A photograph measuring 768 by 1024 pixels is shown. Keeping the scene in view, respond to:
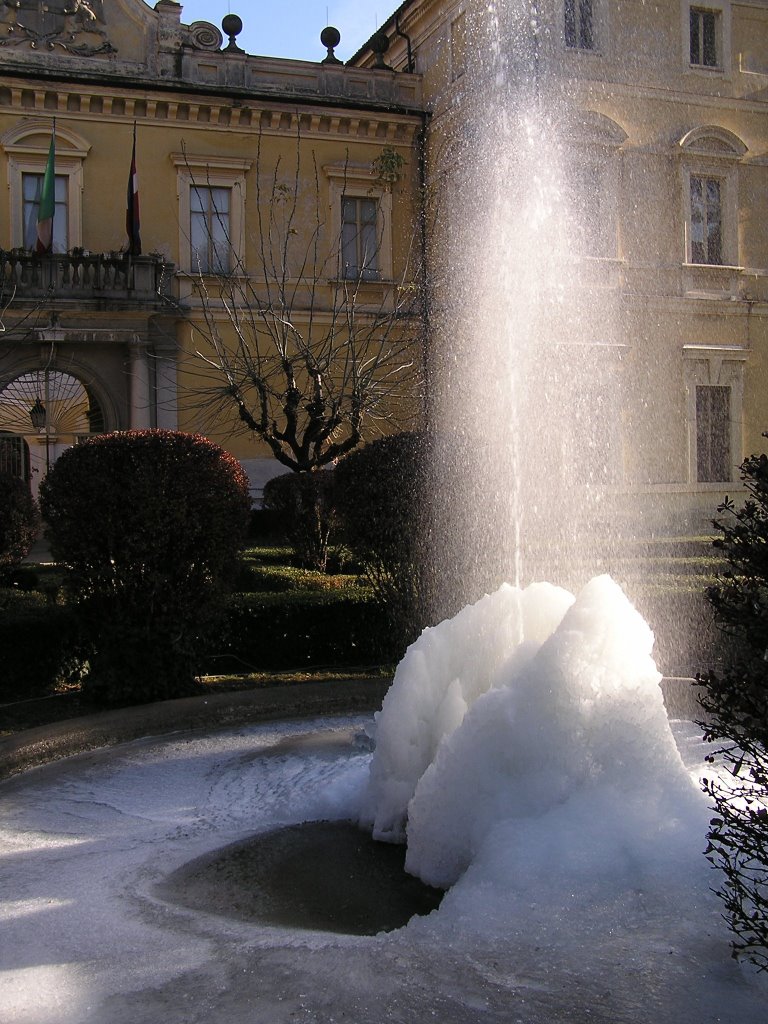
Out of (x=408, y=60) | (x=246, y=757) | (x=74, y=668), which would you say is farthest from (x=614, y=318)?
(x=246, y=757)

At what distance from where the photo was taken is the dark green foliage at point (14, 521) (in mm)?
8836

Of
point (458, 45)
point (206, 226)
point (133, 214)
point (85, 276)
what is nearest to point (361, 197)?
point (206, 226)

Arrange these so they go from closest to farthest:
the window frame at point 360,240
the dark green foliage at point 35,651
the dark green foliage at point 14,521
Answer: the dark green foliage at point 35,651 → the dark green foliage at point 14,521 → the window frame at point 360,240

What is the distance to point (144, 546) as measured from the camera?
20.1 ft

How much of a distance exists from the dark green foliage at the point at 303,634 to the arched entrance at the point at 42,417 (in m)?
10.9

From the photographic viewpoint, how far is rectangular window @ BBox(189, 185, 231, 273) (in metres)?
19.2

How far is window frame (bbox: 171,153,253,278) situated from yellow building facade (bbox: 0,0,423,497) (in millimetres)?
27

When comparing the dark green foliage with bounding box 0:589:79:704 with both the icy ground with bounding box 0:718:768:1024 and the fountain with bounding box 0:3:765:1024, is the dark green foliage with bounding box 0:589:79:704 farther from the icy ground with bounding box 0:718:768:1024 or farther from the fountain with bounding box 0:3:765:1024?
the icy ground with bounding box 0:718:768:1024

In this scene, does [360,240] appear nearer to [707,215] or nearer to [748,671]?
[707,215]

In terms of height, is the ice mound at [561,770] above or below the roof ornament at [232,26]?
below

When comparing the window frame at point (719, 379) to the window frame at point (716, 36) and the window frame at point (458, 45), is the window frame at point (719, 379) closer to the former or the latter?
the window frame at point (716, 36)

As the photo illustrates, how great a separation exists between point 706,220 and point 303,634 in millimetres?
16500

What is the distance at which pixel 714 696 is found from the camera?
2148 millimetres

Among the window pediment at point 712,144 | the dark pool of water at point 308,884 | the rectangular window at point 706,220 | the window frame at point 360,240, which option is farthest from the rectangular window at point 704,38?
the dark pool of water at point 308,884
